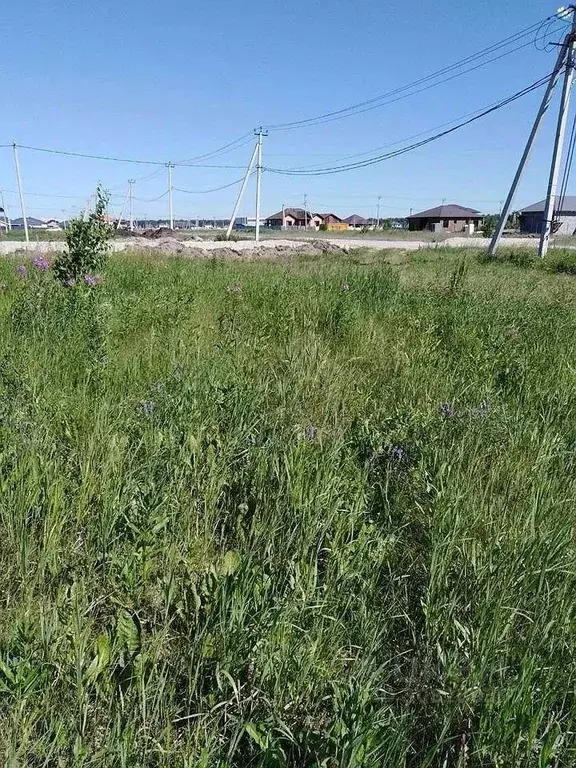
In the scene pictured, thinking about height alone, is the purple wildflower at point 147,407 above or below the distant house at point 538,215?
below

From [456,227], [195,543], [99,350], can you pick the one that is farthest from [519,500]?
[456,227]

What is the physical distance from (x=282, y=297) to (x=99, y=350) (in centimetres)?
292

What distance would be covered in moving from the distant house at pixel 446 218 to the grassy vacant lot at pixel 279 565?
3483 inches

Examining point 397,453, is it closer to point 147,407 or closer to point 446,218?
point 147,407

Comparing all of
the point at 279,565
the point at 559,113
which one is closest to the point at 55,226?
the point at 559,113

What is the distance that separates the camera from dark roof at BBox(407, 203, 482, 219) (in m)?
86.9

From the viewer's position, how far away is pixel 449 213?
87188 millimetres

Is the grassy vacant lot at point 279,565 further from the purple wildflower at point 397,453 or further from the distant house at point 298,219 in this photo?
the distant house at point 298,219

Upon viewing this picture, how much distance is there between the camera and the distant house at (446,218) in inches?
3374

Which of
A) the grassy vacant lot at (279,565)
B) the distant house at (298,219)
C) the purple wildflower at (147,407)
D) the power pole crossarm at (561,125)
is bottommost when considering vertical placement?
the grassy vacant lot at (279,565)

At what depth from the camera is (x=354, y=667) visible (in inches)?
57.0

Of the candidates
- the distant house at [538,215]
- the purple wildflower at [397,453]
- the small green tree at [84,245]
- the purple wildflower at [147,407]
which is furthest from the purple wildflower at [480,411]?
the distant house at [538,215]

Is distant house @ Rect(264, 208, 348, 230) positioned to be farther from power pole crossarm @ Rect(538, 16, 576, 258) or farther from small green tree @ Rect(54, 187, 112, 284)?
small green tree @ Rect(54, 187, 112, 284)

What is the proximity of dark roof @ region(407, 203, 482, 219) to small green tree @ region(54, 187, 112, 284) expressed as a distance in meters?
89.7
